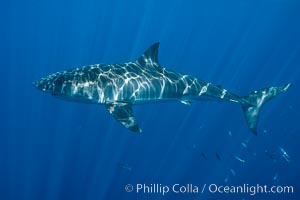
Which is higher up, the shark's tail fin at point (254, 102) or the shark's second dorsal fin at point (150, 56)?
the shark's second dorsal fin at point (150, 56)

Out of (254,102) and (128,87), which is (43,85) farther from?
(254,102)

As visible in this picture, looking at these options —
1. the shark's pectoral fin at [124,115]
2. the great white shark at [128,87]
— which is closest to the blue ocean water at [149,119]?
the great white shark at [128,87]

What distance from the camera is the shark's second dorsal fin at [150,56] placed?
348 inches

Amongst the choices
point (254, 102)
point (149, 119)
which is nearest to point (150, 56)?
point (254, 102)

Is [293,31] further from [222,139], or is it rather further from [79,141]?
[79,141]

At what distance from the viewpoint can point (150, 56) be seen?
891cm

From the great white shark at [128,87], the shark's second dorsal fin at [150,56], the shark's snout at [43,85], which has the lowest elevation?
the shark's snout at [43,85]

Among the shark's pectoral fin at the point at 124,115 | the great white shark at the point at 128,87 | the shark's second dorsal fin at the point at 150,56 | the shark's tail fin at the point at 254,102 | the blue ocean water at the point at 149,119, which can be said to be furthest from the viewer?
the blue ocean water at the point at 149,119

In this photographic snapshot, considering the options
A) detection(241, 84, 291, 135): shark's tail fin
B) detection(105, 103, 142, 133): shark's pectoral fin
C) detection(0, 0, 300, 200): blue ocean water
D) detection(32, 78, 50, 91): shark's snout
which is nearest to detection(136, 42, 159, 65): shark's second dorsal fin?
detection(105, 103, 142, 133): shark's pectoral fin

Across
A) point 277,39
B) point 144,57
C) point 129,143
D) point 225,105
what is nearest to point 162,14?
point 277,39

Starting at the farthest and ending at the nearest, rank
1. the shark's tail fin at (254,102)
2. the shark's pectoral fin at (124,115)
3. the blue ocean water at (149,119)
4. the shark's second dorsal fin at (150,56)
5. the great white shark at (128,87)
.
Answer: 1. the blue ocean water at (149,119)
2. the shark's tail fin at (254,102)
3. the shark's second dorsal fin at (150,56)
4. the great white shark at (128,87)
5. the shark's pectoral fin at (124,115)

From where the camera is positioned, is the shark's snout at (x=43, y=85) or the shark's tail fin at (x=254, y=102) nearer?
the shark's snout at (x=43, y=85)

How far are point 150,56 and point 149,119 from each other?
66.0ft

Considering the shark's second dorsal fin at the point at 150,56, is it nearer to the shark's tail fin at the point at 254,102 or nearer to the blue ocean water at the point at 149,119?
the shark's tail fin at the point at 254,102
